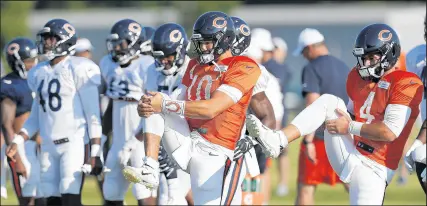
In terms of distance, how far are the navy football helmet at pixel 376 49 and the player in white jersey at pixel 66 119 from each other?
8.60ft

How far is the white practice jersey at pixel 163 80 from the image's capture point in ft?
29.9

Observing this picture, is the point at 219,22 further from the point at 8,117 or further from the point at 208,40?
the point at 8,117

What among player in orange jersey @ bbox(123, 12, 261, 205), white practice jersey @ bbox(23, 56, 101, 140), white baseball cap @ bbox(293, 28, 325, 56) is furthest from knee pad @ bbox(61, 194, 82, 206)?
white baseball cap @ bbox(293, 28, 325, 56)

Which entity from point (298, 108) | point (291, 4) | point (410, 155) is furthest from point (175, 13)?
Answer: point (410, 155)

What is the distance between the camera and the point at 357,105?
24.3 ft

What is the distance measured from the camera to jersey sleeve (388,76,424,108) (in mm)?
7074

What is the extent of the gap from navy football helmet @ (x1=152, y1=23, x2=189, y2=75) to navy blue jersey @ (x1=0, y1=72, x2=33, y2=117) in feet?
5.20

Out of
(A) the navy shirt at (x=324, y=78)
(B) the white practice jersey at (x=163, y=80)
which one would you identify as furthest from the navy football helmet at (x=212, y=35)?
(A) the navy shirt at (x=324, y=78)

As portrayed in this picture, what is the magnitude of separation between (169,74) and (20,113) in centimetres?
184

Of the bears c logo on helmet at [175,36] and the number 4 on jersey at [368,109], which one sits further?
the bears c logo on helmet at [175,36]

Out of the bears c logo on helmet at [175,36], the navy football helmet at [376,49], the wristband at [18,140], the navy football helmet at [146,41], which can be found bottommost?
the wristband at [18,140]

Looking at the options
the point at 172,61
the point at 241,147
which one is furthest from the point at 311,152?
the point at 241,147

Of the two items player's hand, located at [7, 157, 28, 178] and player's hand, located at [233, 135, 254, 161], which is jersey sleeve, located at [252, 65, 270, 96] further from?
player's hand, located at [7, 157, 28, 178]

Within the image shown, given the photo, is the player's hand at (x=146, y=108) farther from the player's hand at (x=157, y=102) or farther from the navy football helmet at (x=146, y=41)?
the navy football helmet at (x=146, y=41)
